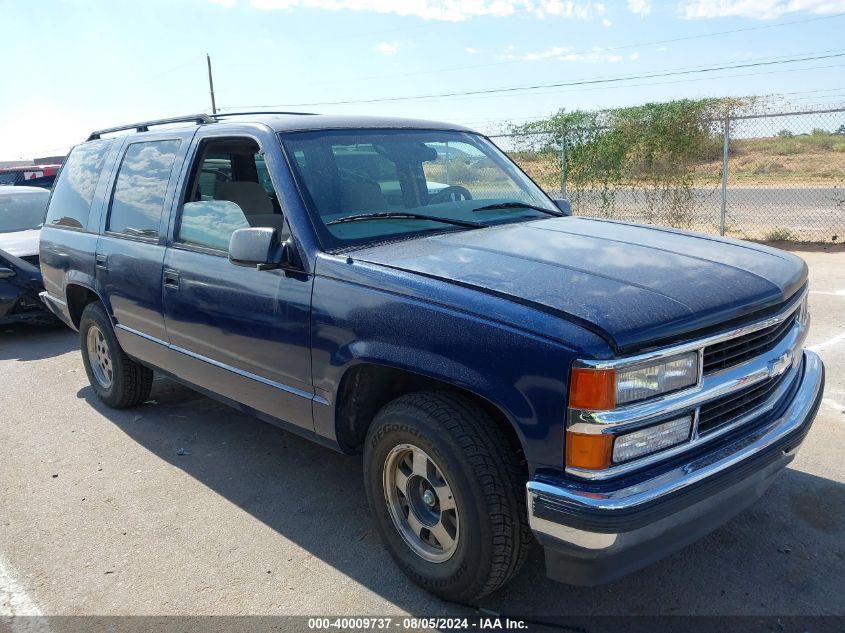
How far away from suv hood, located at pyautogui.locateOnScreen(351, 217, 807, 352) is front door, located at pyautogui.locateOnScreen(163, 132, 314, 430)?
1.67ft

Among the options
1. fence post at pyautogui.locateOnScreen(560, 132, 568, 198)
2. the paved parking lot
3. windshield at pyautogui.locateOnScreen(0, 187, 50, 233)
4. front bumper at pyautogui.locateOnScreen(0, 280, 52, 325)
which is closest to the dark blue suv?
the paved parking lot

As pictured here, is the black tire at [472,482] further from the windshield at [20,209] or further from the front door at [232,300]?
the windshield at [20,209]

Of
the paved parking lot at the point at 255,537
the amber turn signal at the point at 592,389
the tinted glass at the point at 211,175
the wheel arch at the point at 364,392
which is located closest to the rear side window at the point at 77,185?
the tinted glass at the point at 211,175

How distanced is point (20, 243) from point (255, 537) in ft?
20.3

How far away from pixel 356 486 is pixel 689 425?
6.80ft

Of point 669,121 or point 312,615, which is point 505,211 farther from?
point 669,121

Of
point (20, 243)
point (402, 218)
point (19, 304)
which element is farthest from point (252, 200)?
point (20, 243)

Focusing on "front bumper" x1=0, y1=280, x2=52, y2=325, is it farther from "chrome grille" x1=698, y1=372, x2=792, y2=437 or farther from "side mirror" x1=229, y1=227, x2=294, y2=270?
"chrome grille" x1=698, y1=372, x2=792, y2=437

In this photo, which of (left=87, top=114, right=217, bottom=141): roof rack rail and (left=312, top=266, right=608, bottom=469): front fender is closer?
(left=312, top=266, right=608, bottom=469): front fender

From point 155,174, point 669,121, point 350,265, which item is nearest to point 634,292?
point 350,265

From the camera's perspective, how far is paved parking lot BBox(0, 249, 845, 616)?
9.59 ft

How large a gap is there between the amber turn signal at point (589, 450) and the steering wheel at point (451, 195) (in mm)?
1835

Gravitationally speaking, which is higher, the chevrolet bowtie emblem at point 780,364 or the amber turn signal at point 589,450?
the chevrolet bowtie emblem at point 780,364

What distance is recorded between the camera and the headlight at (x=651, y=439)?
90.9 inches
